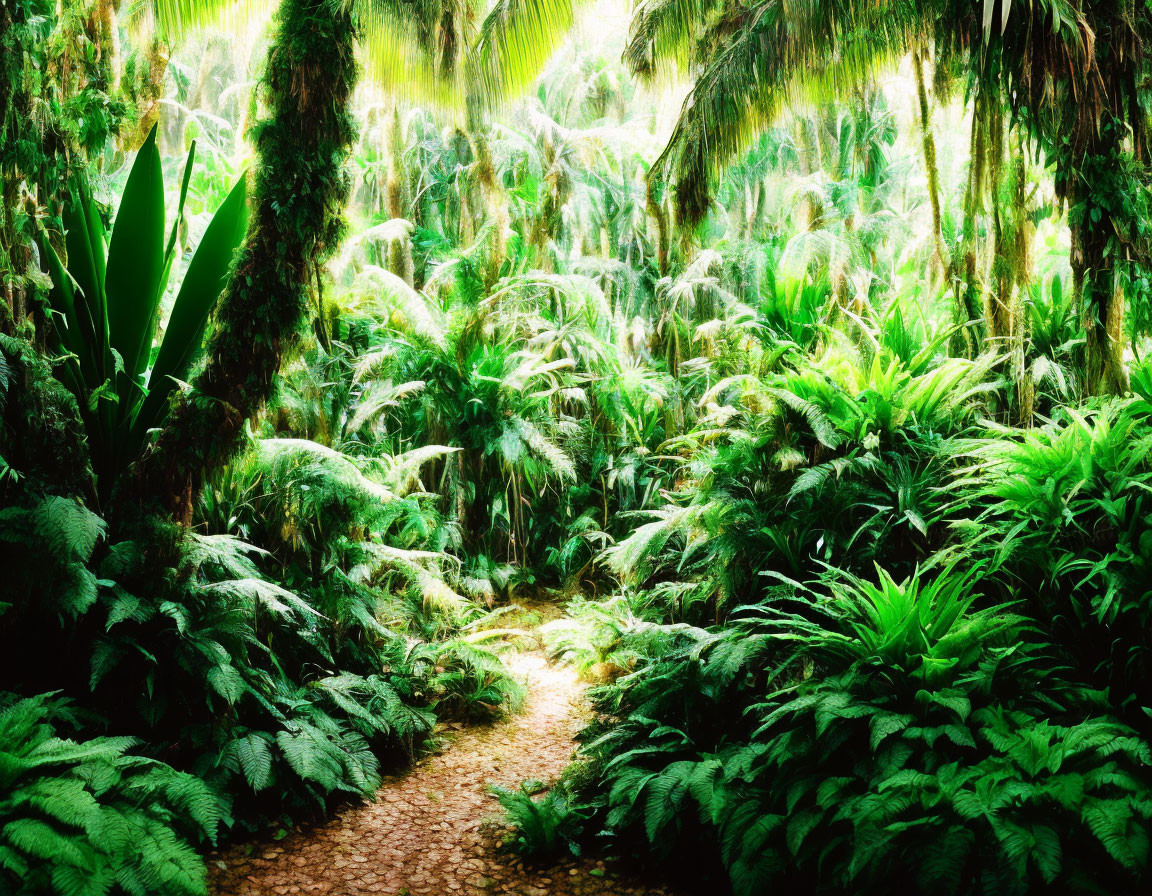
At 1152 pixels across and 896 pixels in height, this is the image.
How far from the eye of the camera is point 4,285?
3543 mm

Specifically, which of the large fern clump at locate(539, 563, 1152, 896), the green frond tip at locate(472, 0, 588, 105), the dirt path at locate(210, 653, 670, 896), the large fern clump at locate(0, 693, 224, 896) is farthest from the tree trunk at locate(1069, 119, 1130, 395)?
the large fern clump at locate(0, 693, 224, 896)

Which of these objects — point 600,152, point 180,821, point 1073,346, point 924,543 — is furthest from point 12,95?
point 600,152

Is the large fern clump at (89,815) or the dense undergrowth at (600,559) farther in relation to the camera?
the dense undergrowth at (600,559)

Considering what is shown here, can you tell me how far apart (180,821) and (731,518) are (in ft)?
11.2

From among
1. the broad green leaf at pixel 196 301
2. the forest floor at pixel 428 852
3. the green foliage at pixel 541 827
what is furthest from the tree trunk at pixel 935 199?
the broad green leaf at pixel 196 301

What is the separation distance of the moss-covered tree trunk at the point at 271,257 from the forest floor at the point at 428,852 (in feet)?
5.74

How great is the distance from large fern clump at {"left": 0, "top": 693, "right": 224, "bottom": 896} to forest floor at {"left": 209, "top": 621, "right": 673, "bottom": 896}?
39 cm

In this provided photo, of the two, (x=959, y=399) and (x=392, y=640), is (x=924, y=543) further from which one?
A: (x=392, y=640)

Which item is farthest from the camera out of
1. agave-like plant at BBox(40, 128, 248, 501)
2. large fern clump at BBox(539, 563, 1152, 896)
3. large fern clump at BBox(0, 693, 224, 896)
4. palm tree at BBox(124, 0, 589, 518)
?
agave-like plant at BBox(40, 128, 248, 501)

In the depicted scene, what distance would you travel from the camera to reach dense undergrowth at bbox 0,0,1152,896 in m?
2.96

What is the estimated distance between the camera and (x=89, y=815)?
2.69 m

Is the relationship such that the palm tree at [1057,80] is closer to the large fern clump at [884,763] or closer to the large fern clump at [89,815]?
the large fern clump at [884,763]

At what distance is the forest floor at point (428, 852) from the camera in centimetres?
334

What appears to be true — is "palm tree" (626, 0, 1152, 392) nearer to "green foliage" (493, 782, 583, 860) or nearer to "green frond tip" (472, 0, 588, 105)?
"green frond tip" (472, 0, 588, 105)
